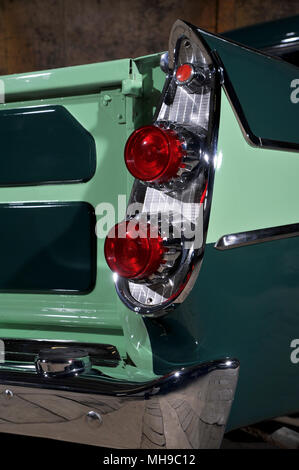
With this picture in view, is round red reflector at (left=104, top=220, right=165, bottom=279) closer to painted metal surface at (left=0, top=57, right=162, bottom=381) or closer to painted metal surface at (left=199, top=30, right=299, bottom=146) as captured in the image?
painted metal surface at (left=0, top=57, right=162, bottom=381)

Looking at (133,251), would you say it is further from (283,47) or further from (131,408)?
(283,47)

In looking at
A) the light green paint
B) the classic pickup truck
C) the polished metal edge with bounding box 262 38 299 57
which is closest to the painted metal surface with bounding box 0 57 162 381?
the classic pickup truck

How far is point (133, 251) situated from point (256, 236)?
1.01ft

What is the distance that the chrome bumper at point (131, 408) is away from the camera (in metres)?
1.11

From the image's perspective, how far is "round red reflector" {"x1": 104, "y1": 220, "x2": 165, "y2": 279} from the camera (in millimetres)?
1160

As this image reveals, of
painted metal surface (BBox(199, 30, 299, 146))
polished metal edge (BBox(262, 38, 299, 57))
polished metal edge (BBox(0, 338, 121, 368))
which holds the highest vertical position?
polished metal edge (BBox(262, 38, 299, 57))

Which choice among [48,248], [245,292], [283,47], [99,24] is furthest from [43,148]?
[99,24]

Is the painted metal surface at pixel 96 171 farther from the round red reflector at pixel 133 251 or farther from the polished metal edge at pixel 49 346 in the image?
the round red reflector at pixel 133 251

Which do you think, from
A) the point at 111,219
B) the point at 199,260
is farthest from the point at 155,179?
the point at 111,219

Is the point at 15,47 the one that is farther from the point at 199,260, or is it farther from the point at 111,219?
the point at 199,260

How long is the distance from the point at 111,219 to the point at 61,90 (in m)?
0.42

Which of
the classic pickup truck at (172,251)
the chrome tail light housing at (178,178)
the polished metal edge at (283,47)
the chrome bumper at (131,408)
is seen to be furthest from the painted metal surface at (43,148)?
the polished metal edge at (283,47)

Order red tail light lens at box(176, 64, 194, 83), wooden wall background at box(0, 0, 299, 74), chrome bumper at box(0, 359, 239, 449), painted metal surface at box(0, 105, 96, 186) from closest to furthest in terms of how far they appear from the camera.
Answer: chrome bumper at box(0, 359, 239, 449), red tail light lens at box(176, 64, 194, 83), painted metal surface at box(0, 105, 96, 186), wooden wall background at box(0, 0, 299, 74)

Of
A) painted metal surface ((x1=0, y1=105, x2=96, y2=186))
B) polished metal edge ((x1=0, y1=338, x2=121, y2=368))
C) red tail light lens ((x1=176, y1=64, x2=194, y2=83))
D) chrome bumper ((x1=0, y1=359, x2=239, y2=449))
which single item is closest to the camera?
chrome bumper ((x1=0, y1=359, x2=239, y2=449))
